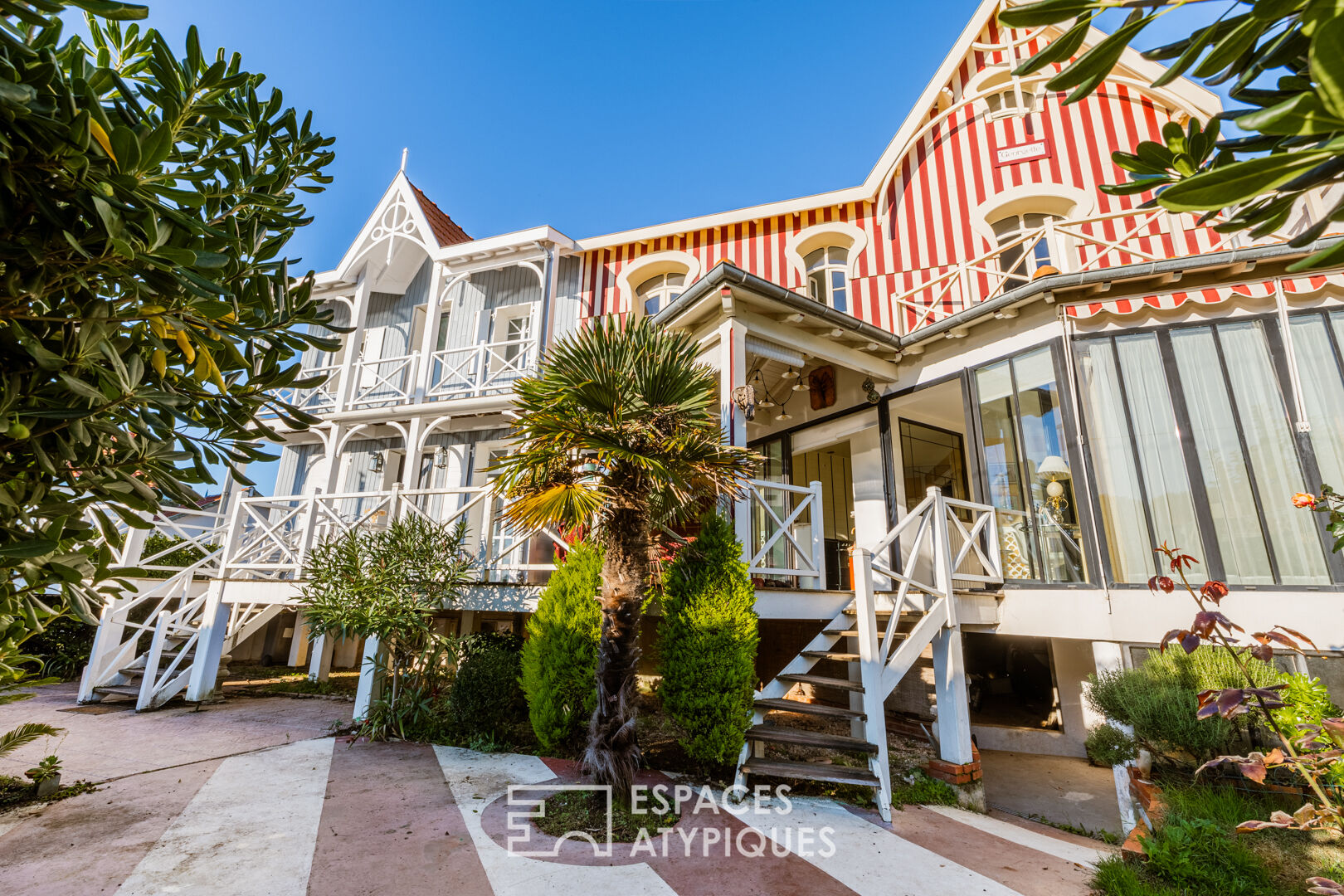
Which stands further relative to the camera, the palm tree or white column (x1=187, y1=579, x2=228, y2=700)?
white column (x1=187, y1=579, x2=228, y2=700)

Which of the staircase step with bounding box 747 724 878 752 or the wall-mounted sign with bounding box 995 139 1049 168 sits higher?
the wall-mounted sign with bounding box 995 139 1049 168

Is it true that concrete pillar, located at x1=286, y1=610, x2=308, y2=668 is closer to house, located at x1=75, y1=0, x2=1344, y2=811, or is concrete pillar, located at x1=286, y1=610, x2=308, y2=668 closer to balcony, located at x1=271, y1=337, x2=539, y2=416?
house, located at x1=75, y1=0, x2=1344, y2=811

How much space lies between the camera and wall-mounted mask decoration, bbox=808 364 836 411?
9219 mm

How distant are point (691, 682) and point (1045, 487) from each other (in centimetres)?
426

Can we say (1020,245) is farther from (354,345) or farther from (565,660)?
(354,345)

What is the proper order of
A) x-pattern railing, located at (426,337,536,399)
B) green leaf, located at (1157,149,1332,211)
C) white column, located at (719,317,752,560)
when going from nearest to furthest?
green leaf, located at (1157,149,1332,211) → white column, located at (719,317,752,560) → x-pattern railing, located at (426,337,536,399)

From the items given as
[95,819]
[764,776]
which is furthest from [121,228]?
[764,776]

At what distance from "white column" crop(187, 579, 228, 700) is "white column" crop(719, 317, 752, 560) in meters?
7.76

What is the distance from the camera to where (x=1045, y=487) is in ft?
20.7

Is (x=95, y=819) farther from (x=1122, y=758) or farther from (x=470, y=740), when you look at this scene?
(x=1122, y=758)

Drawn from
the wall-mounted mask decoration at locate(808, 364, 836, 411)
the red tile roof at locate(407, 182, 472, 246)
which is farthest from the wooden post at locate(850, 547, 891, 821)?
the red tile roof at locate(407, 182, 472, 246)

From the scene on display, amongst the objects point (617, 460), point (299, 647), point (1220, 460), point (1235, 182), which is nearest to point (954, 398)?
point (1220, 460)

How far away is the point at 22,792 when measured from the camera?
15.0ft

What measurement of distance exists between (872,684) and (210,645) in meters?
8.94
